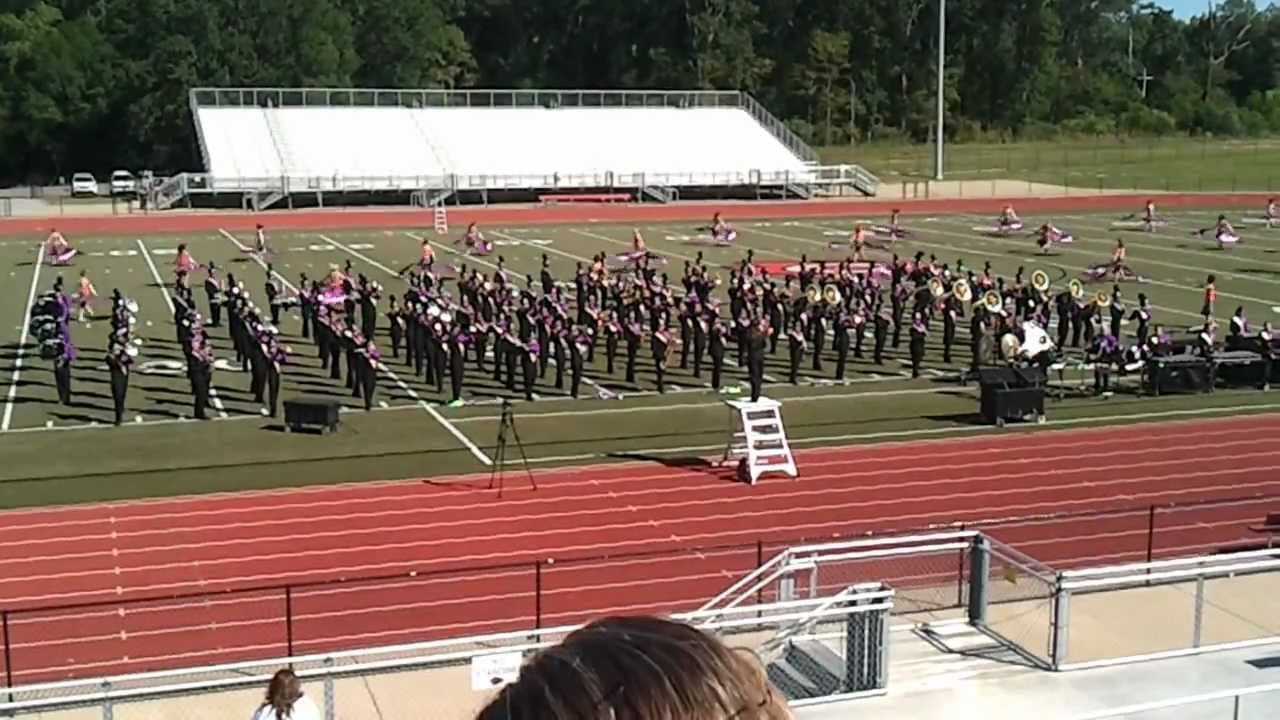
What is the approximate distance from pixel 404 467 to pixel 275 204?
4150 cm

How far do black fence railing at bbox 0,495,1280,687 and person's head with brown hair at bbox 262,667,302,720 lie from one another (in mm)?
3997

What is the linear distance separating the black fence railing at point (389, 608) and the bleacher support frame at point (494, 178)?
45.2 metres

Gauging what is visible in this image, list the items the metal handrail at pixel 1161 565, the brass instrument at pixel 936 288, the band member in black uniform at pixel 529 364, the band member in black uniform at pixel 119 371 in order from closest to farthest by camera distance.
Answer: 1. the metal handrail at pixel 1161 565
2. the band member in black uniform at pixel 119 371
3. the band member in black uniform at pixel 529 364
4. the brass instrument at pixel 936 288

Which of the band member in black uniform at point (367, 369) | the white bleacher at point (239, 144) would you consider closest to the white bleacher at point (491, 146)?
the white bleacher at point (239, 144)

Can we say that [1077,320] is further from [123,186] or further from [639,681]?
[123,186]

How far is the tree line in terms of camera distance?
72.1 metres

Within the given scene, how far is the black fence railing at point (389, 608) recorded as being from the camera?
11.4m

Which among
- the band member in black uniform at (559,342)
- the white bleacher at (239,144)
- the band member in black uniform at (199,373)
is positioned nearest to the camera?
the band member in black uniform at (199,373)

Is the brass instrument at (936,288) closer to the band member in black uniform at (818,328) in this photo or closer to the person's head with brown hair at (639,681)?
the band member in black uniform at (818,328)

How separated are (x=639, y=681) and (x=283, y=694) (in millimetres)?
5679

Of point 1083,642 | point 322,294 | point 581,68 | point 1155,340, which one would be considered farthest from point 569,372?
point 581,68

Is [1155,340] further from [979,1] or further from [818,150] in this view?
[979,1]

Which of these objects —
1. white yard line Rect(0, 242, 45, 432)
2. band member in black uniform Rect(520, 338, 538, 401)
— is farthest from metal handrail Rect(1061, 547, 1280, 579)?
white yard line Rect(0, 242, 45, 432)

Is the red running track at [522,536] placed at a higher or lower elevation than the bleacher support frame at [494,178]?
lower
